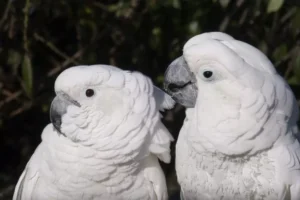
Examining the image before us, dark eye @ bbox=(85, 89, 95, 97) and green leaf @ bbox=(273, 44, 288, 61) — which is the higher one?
dark eye @ bbox=(85, 89, 95, 97)

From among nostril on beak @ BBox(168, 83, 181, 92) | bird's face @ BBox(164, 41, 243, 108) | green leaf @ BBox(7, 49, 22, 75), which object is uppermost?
bird's face @ BBox(164, 41, 243, 108)

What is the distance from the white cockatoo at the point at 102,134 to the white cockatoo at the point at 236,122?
120mm

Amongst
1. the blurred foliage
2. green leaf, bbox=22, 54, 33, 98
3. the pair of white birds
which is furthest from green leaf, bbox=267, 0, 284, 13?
green leaf, bbox=22, 54, 33, 98

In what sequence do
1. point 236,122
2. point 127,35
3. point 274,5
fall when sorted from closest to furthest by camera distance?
point 236,122
point 274,5
point 127,35

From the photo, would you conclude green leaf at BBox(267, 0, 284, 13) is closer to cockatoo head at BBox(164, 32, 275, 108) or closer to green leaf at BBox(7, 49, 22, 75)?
cockatoo head at BBox(164, 32, 275, 108)

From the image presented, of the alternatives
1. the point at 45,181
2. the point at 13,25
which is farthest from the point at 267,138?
the point at 13,25

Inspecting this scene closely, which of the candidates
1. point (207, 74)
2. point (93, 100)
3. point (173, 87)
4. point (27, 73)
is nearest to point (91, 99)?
point (93, 100)

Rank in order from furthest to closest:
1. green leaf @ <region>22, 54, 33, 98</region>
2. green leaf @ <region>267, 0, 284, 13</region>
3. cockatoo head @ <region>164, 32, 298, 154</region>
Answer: green leaf @ <region>22, 54, 33, 98</region> → green leaf @ <region>267, 0, 284, 13</region> → cockatoo head @ <region>164, 32, 298, 154</region>

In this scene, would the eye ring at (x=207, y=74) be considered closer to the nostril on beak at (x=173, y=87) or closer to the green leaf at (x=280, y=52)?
the nostril on beak at (x=173, y=87)

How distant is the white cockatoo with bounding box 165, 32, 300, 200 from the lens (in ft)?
4.46

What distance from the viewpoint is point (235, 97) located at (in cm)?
136

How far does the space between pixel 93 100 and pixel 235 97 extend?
1.42 ft

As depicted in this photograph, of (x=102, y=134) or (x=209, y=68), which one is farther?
(x=102, y=134)

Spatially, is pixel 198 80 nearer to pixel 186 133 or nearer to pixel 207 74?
pixel 207 74
